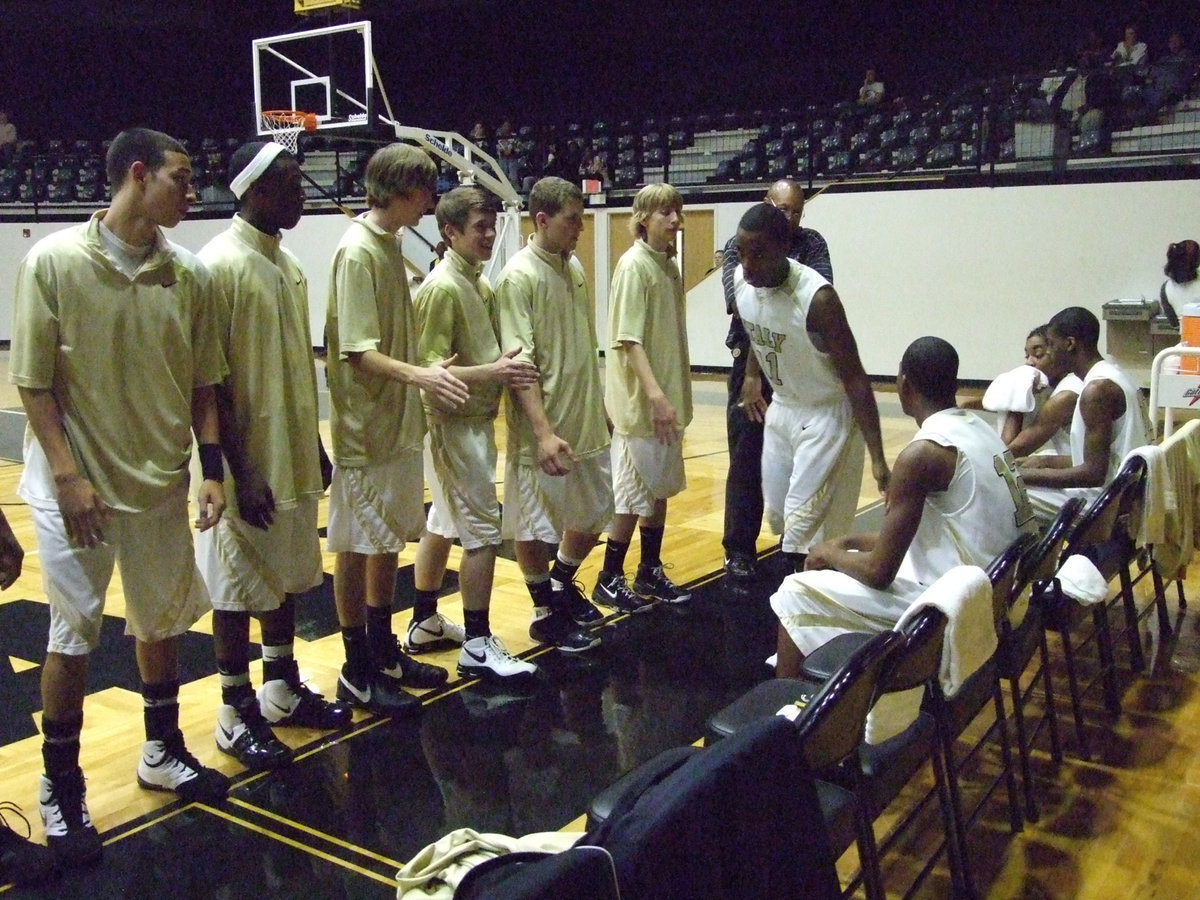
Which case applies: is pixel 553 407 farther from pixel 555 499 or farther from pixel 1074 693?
pixel 1074 693

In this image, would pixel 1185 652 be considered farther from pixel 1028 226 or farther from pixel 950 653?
pixel 1028 226

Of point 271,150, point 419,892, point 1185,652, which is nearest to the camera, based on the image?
point 419,892

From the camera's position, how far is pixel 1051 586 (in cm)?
328

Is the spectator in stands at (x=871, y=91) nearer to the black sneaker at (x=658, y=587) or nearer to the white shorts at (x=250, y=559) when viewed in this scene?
the black sneaker at (x=658, y=587)

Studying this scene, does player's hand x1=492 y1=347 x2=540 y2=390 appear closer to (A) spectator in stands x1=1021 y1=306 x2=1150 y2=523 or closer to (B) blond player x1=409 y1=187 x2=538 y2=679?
(B) blond player x1=409 y1=187 x2=538 y2=679

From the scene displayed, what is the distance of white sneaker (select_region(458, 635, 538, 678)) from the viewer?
3760 mm

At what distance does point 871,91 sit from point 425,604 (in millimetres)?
11788

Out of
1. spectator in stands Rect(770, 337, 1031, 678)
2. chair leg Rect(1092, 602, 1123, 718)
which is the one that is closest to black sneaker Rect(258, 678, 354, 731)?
spectator in stands Rect(770, 337, 1031, 678)

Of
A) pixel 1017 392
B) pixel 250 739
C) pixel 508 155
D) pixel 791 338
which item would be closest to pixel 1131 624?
pixel 1017 392

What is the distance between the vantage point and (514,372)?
348cm

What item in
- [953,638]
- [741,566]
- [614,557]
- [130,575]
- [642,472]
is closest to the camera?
[953,638]

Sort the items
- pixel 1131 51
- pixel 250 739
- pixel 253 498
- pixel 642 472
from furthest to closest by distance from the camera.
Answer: pixel 1131 51 → pixel 642 472 → pixel 250 739 → pixel 253 498

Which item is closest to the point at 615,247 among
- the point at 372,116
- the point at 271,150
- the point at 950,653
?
the point at 372,116

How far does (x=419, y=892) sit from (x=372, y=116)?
10466 mm
